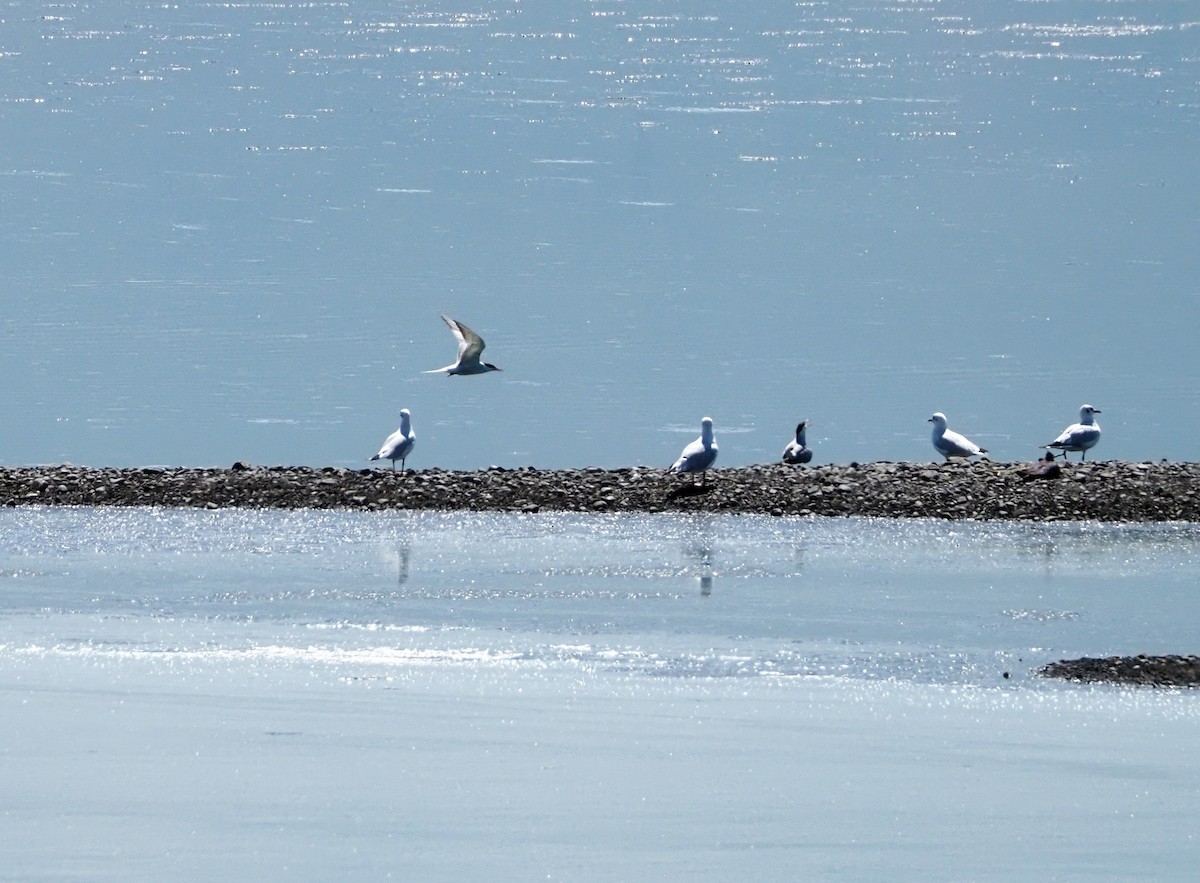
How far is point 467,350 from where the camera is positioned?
78.3 feet

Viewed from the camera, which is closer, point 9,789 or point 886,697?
point 9,789

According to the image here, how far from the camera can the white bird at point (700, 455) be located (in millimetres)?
19766

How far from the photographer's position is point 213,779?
8.66 m

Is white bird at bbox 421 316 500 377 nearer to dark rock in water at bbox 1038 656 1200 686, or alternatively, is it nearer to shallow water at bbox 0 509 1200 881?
shallow water at bbox 0 509 1200 881

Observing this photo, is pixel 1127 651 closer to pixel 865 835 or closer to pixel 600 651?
pixel 600 651

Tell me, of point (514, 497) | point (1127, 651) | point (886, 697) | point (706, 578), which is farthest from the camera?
point (514, 497)

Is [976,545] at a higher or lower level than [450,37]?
lower

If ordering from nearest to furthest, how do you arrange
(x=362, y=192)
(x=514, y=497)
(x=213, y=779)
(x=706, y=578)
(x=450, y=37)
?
(x=213, y=779)
(x=706, y=578)
(x=514, y=497)
(x=362, y=192)
(x=450, y=37)

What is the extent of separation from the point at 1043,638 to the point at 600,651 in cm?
279

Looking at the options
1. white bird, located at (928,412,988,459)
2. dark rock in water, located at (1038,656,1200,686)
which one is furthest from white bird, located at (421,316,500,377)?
dark rock in water, located at (1038,656,1200,686)

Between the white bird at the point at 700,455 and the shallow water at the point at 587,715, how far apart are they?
11.1 ft

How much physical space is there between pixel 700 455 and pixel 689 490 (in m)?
0.37

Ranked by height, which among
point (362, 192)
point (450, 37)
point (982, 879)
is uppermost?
point (450, 37)

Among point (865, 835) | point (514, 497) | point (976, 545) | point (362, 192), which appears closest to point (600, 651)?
point (865, 835)
